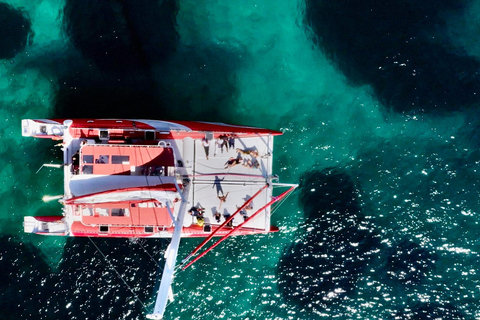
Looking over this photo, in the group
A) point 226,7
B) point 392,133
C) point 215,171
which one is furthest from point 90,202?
point 392,133

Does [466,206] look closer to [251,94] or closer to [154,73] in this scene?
[251,94]

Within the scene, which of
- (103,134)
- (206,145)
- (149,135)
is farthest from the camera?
(206,145)

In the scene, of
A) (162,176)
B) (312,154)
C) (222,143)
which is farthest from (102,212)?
(312,154)

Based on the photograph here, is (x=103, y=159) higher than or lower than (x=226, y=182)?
higher

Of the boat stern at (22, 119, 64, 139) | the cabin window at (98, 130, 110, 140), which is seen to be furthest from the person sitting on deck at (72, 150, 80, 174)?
the boat stern at (22, 119, 64, 139)

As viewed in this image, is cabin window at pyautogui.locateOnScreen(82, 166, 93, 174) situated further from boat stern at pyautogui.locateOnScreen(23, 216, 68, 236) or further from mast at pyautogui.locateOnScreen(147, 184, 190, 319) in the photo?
mast at pyautogui.locateOnScreen(147, 184, 190, 319)

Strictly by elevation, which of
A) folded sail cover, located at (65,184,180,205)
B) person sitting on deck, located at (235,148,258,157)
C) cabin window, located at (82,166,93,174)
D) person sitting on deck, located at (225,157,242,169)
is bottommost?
folded sail cover, located at (65,184,180,205)

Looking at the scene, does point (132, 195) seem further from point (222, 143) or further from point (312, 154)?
point (312, 154)
